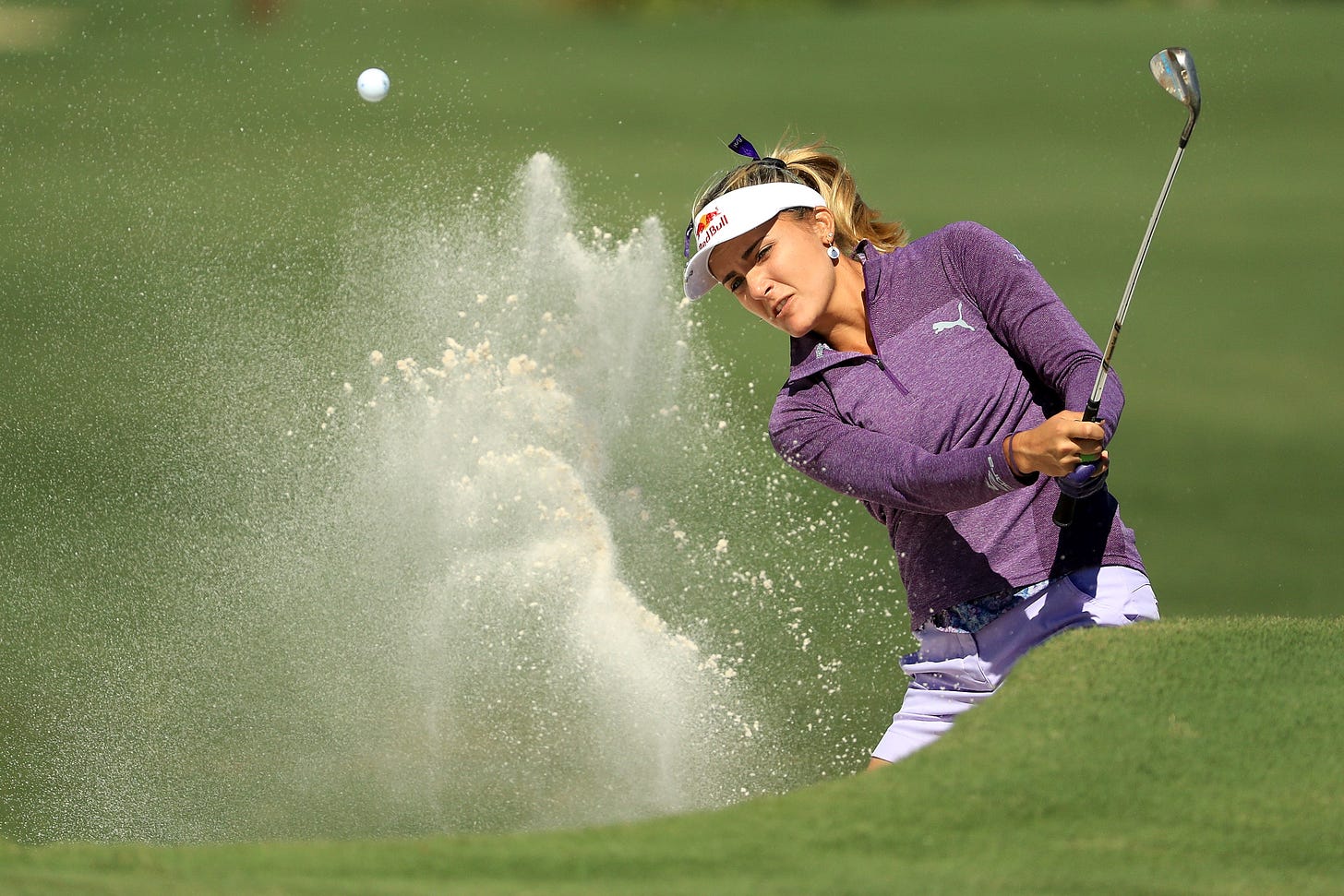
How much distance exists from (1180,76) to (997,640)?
44.2 inches

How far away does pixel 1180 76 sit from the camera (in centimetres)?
328

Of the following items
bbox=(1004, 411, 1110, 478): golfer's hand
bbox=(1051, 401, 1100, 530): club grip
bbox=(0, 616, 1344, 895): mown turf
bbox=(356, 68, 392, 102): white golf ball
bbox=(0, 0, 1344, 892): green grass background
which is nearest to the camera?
bbox=(0, 616, 1344, 895): mown turf

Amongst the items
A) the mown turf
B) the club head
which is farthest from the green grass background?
the club head

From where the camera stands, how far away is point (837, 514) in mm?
6289

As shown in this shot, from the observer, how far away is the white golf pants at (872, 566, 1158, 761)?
124 inches

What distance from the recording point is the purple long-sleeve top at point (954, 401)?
10.3ft

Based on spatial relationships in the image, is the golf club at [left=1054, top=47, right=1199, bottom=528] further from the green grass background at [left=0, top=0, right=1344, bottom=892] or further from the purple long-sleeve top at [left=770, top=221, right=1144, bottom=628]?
the green grass background at [left=0, top=0, right=1344, bottom=892]

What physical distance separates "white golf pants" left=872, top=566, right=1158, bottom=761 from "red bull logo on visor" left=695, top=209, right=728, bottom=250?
2.82 feet

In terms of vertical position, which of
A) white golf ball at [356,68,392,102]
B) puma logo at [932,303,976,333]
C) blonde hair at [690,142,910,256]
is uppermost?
white golf ball at [356,68,392,102]

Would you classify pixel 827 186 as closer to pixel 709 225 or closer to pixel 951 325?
pixel 709 225

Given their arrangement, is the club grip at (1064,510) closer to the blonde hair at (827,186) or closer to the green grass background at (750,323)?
the green grass background at (750,323)

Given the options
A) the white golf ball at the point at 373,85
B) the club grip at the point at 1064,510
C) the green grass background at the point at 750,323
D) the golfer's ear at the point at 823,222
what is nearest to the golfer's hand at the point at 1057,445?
the club grip at the point at 1064,510

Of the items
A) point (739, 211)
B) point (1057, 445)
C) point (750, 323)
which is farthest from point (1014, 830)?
point (750, 323)

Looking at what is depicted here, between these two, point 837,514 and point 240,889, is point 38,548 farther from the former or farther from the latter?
point 240,889
